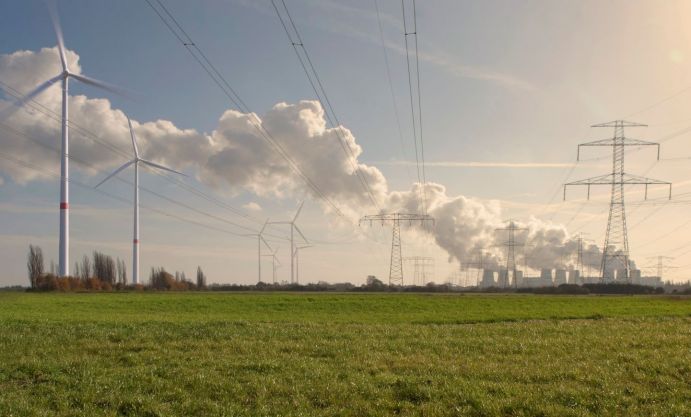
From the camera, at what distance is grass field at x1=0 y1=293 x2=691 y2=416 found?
18875mm

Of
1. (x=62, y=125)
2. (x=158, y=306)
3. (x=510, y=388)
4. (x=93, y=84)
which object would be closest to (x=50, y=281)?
(x=62, y=125)

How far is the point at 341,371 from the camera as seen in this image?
77.9 feet

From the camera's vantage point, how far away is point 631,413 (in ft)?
59.4

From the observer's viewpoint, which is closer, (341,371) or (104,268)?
(341,371)

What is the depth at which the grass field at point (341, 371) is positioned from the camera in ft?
61.9

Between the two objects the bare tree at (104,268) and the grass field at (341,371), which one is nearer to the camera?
the grass field at (341,371)

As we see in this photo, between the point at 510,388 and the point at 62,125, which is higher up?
the point at 62,125

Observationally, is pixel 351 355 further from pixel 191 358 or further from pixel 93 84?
pixel 93 84

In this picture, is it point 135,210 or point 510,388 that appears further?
point 135,210

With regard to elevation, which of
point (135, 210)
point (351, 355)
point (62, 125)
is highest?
point (62, 125)

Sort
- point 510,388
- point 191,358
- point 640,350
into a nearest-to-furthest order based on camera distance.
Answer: point 510,388, point 191,358, point 640,350

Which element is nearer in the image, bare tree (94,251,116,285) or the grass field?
the grass field

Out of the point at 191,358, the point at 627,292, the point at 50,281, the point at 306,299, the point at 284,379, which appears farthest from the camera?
the point at 627,292

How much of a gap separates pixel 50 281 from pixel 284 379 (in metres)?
110
